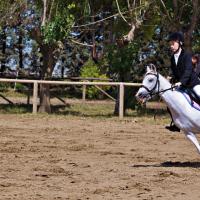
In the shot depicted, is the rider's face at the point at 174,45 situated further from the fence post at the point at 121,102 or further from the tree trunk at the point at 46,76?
the tree trunk at the point at 46,76

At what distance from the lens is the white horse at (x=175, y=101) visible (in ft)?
31.8

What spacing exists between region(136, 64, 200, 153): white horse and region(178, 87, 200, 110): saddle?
0.13ft

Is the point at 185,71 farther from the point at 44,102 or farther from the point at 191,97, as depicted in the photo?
the point at 44,102

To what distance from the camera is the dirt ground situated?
7.54 metres

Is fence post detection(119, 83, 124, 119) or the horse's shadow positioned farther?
fence post detection(119, 83, 124, 119)

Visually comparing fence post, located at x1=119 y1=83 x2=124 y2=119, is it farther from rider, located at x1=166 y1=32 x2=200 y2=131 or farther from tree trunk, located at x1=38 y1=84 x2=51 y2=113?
rider, located at x1=166 y1=32 x2=200 y2=131

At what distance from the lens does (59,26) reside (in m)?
21.5

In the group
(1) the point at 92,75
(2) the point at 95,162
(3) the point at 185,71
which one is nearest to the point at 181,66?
(3) the point at 185,71

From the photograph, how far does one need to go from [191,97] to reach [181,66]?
0.52m

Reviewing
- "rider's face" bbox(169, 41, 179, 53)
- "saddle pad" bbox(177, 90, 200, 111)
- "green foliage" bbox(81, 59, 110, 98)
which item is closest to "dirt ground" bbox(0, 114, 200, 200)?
"saddle pad" bbox(177, 90, 200, 111)

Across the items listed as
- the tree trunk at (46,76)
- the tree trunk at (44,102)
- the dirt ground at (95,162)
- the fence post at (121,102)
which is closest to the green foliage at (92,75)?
the tree trunk at (46,76)

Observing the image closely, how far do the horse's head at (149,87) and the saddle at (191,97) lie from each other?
1.32 ft

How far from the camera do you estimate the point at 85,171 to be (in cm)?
925

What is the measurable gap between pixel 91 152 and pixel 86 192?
4283 millimetres
